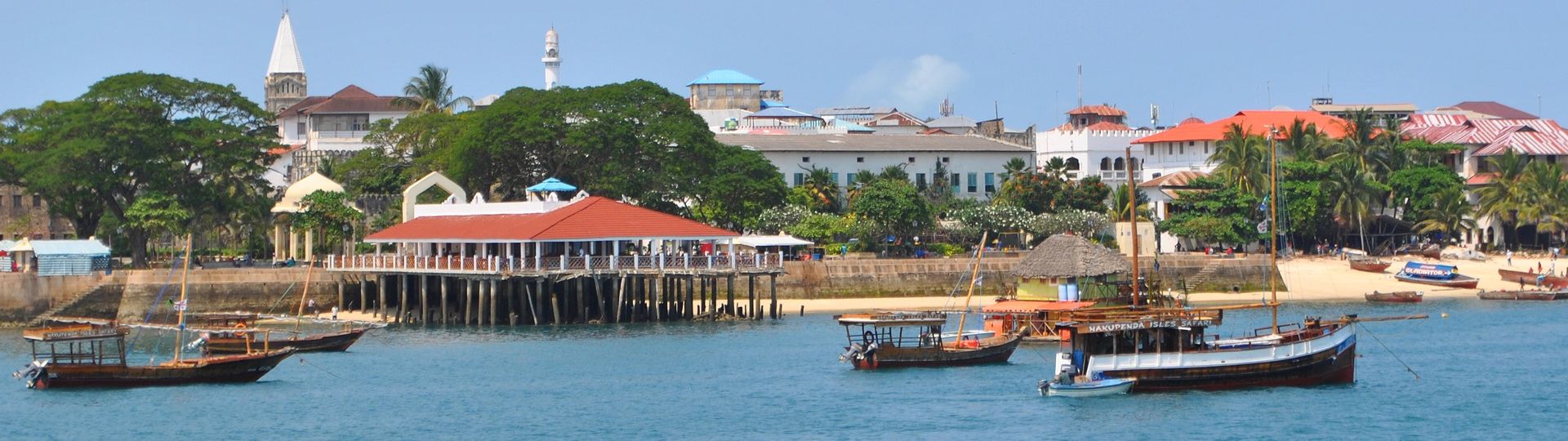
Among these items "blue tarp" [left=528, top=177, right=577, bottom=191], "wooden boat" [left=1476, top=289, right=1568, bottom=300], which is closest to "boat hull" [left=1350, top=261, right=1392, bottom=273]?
"wooden boat" [left=1476, top=289, right=1568, bottom=300]

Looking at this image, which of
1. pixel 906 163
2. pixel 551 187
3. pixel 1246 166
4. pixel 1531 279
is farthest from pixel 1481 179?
pixel 551 187

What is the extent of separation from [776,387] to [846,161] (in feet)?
194

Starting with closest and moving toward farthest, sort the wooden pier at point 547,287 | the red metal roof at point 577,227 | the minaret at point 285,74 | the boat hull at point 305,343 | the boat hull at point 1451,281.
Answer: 1. the boat hull at point 305,343
2. the wooden pier at point 547,287
3. the red metal roof at point 577,227
4. the boat hull at point 1451,281
5. the minaret at point 285,74

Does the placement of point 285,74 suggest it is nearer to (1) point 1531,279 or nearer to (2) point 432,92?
(2) point 432,92

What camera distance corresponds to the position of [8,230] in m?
103

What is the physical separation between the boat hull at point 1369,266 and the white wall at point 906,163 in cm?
2448

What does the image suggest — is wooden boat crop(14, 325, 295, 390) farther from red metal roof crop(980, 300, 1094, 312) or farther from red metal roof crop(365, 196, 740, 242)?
red metal roof crop(980, 300, 1094, 312)

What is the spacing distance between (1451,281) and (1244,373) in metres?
43.6

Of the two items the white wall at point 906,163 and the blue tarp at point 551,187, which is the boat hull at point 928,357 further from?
the white wall at point 906,163

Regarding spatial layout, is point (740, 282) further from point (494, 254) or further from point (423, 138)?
point (423, 138)

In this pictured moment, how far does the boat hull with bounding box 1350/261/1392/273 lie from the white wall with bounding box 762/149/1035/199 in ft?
80.3

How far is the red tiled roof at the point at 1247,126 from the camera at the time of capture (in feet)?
373

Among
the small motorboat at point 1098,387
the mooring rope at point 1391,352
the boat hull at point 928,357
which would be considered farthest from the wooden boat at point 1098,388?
the mooring rope at point 1391,352

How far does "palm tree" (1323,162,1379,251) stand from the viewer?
99375 millimetres
